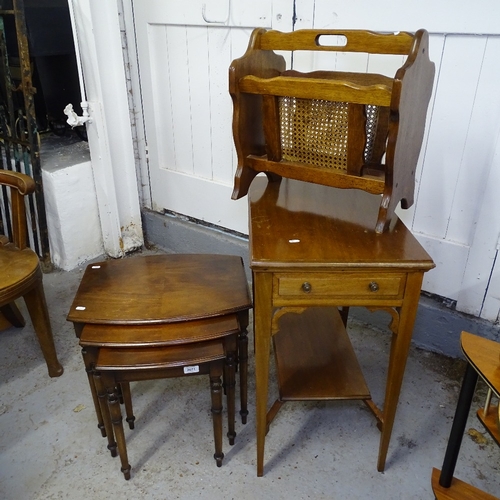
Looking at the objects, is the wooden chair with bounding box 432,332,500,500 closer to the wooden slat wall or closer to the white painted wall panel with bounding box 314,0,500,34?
the wooden slat wall

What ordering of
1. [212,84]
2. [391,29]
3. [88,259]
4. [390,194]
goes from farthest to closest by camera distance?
[88,259] → [212,84] → [391,29] → [390,194]

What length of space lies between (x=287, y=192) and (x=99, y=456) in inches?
38.4

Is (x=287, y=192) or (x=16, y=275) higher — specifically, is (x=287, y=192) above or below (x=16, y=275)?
above

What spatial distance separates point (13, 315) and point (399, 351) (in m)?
1.55

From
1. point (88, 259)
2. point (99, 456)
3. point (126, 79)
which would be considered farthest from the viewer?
point (88, 259)

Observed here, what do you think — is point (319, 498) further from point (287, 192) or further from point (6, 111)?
point (6, 111)

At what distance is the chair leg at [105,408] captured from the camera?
1197mm

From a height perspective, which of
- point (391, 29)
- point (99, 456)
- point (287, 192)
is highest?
point (391, 29)

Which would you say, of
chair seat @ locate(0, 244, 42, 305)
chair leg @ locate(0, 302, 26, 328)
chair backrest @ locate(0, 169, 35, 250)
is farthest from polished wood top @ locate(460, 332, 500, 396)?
chair leg @ locate(0, 302, 26, 328)

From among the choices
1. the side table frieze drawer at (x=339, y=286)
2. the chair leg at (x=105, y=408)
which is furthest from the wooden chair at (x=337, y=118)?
the chair leg at (x=105, y=408)

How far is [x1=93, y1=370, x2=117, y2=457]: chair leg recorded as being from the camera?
1.20 m

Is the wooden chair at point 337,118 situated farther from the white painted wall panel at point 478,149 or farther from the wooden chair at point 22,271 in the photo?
the wooden chair at point 22,271

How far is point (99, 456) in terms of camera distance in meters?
1.42

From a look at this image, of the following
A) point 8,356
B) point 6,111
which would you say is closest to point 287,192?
point 8,356
